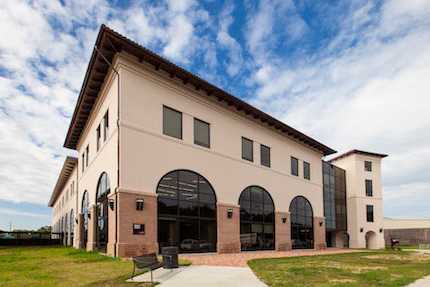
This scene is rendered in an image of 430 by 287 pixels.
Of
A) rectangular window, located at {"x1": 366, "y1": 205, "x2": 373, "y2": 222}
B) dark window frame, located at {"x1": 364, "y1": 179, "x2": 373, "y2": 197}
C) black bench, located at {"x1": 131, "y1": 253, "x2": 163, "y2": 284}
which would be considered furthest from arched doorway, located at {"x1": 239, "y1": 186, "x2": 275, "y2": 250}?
dark window frame, located at {"x1": 364, "y1": 179, "x2": 373, "y2": 197}

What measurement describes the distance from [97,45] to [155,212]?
8442mm

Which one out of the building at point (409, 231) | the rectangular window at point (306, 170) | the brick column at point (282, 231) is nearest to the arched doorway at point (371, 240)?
the building at point (409, 231)

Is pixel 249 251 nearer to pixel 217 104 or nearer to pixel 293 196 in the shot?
pixel 293 196

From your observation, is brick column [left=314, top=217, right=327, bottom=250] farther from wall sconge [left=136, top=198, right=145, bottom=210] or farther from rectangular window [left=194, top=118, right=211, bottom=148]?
wall sconge [left=136, top=198, right=145, bottom=210]

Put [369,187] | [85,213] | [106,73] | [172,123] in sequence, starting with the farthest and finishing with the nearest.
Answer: [369,187] → [85,213] → [106,73] → [172,123]

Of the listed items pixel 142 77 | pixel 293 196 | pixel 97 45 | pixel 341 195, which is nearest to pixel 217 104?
pixel 142 77

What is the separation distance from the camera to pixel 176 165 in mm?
19844

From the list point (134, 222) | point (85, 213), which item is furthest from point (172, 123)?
point (85, 213)

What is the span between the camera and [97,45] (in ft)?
59.7

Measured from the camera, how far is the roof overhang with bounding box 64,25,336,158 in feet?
58.5

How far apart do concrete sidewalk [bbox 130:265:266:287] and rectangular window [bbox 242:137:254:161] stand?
43.3ft

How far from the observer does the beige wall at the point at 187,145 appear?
1809cm

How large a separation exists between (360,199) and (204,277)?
38.2 metres

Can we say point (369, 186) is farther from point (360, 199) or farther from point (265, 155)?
point (265, 155)
